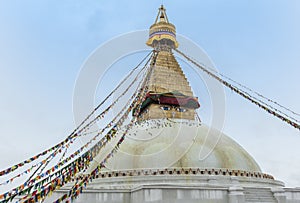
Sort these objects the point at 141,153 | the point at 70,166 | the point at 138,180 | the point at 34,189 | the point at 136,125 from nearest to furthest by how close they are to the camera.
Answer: the point at 34,189
the point at 70,166
the point at 138,180
the point at 141,153
the point at 136,125

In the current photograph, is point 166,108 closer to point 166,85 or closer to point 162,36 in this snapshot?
point 166,85

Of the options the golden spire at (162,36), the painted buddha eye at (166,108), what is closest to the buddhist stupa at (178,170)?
the painted buddha eye at (166,108)

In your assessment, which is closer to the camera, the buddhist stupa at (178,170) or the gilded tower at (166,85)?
the buddhist stupa at (178,170)

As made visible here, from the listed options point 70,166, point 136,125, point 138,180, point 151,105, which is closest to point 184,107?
point 151,105

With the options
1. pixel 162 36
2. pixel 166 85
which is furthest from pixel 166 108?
pixel 162 36

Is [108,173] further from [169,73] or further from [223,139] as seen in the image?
[169,73]

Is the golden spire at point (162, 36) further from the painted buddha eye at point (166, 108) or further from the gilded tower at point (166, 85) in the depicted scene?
the painted buddha eye at point (166, 108)

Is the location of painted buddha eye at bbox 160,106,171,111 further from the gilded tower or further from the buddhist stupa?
the buddhist stupa

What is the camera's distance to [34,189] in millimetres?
6062

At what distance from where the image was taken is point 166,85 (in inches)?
625

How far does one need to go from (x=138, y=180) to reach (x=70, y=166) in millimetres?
4147

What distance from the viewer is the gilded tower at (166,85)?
14961 millimetres

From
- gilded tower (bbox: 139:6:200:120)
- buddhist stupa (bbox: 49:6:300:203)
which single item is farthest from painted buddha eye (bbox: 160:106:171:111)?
buddhist stupa (bbox: 49:6:300:203)

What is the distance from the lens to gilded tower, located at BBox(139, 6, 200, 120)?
15.0 meters
